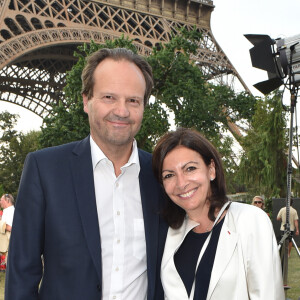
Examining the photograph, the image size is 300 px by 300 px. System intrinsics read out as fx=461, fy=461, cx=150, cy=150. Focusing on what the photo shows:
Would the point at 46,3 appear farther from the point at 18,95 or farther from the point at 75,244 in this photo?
the point at 75,244

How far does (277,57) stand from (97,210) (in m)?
3.13

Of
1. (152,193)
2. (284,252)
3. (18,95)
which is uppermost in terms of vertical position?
(18,95)

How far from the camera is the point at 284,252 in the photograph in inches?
242

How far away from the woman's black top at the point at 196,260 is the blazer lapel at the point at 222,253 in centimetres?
7

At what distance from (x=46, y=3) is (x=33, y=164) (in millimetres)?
24566

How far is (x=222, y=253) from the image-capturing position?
2.52m

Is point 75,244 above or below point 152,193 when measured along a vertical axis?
below

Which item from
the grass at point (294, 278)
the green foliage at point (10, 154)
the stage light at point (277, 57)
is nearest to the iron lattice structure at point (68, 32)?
the green foliage at point (10, 154)

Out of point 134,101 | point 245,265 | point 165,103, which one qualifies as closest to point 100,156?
point 134,101

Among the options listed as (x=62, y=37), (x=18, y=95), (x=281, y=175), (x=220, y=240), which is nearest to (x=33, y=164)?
(x=220, y=240)

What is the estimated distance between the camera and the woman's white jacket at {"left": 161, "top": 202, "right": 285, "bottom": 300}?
247 cm

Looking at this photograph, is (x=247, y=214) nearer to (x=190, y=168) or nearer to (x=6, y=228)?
(x=190, y=168)

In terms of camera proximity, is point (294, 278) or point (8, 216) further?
point (294, 278)

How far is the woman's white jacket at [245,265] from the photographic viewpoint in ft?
8.09
